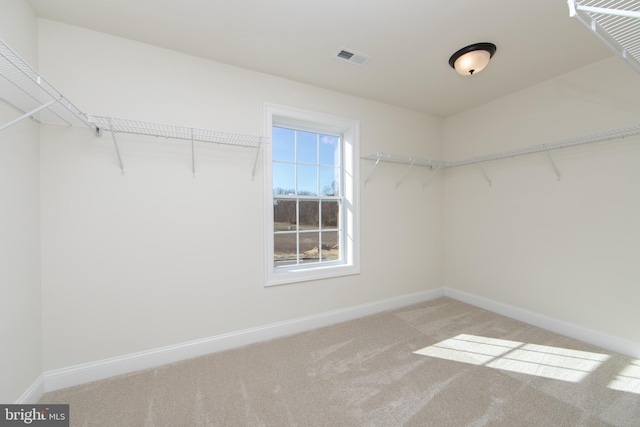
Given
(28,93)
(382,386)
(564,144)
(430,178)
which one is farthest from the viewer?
(430,178)

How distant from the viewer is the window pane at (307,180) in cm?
265

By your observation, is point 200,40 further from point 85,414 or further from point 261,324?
point 85,414

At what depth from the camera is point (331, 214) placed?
285 centimetres

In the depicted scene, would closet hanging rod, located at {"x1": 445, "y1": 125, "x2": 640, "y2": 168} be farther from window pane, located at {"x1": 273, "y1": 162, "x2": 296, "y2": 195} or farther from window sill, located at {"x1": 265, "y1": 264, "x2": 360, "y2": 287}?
window pane, located at {"x1": 273, "y1": 162, "x2": 296, "y2": 195}

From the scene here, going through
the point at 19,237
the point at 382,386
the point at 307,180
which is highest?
the point at 307,180

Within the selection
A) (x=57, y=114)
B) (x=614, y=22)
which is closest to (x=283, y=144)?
(x=57, y=114)

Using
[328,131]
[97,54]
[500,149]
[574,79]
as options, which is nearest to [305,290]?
[328,131]

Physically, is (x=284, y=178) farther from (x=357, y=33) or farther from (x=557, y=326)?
(x=557, y=326)

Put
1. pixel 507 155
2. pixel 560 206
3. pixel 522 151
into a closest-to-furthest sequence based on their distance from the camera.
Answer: pixel 560 206
pixel 522 151
pixel 507 155

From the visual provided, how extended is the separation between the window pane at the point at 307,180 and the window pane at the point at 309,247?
0.47 m

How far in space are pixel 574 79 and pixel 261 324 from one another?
3728 millimetres

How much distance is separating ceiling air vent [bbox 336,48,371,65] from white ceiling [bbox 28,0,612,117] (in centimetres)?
5

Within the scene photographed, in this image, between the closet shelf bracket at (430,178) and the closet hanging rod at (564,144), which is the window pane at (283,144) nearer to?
the closet shelf bracket at (430,178)

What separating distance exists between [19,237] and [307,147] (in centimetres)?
224
